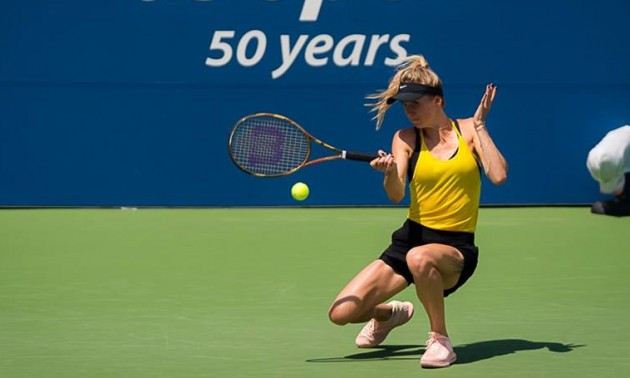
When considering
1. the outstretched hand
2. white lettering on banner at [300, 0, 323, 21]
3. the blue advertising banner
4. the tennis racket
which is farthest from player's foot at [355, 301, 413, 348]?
white lettering on banner at [300, 0, 323, 21]

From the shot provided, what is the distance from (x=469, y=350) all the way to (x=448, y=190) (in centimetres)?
73

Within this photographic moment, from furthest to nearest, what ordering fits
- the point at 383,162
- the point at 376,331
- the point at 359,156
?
the point at 376,331 < the point at 359,156 < the point at 383,162

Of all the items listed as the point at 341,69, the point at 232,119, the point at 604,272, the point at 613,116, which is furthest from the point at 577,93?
the point at 604,272

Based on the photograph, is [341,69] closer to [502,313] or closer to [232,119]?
[232,119]

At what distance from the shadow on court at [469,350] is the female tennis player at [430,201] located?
0.38 feet

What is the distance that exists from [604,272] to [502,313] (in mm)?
1677

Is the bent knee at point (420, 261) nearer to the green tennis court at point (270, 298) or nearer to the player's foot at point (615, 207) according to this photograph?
the green tennis court at point (270, 298)

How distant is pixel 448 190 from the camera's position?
5680mm

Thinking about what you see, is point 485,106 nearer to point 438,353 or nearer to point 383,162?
point 383,162

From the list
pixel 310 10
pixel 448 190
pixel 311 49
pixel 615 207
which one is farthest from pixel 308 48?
pixel 448 190

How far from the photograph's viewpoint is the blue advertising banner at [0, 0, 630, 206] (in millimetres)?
11828

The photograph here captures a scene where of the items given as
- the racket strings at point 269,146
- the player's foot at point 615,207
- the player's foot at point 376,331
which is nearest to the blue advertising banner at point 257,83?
the player's foot at point 615,207

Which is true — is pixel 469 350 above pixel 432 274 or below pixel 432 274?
below

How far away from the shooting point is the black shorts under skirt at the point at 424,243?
5.68 meters
